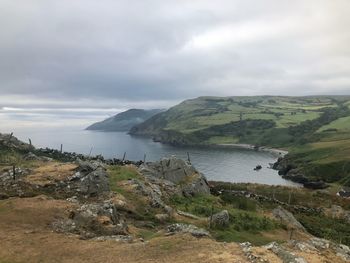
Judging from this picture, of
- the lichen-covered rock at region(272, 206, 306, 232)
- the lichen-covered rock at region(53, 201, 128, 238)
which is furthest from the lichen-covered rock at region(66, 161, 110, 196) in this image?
the lichen-covered rock at region(272, 206, 306, 232)

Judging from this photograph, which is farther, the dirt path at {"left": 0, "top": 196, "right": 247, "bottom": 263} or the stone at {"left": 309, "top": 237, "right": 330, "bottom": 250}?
the stone at {"left": 309, "top": 237, "right": 330, "bottom": 250}

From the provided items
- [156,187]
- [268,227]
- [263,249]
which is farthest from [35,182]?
[263,249]

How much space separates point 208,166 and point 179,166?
425 ft

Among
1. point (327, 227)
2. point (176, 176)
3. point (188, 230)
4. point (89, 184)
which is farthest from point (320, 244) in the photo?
point (176, 176)

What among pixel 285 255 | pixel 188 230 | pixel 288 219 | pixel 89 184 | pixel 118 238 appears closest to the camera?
A: pixel 285 255

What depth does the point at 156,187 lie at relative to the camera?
5850 centimetres

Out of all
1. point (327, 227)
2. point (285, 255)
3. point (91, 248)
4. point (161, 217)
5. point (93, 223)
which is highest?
point (285, 255)

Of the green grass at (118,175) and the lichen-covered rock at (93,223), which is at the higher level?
the green grass at (118,175)

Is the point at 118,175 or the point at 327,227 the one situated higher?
the point at 118,175

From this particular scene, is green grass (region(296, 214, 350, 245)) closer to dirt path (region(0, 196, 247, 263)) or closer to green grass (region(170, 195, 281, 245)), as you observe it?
green grass (region(170, 195, 281, 245))

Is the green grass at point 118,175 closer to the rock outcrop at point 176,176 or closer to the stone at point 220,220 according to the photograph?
the rock outcrop at point 176,176

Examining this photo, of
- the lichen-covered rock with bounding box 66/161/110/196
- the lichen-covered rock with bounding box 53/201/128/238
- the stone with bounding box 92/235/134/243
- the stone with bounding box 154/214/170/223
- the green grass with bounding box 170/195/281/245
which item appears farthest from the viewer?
the lichen-covered rock with bounding box 66/161/110/196

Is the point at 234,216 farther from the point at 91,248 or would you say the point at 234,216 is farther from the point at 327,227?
the point at 91,248

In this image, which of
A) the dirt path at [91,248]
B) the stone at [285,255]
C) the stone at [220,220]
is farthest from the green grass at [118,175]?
the stone at [285,255]
